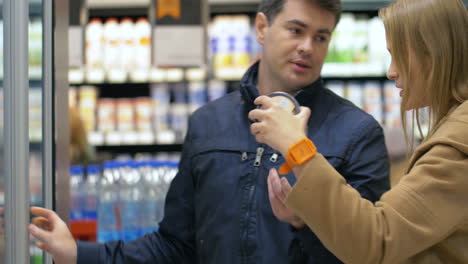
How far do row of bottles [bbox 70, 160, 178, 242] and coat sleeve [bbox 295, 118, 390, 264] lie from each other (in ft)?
5.46

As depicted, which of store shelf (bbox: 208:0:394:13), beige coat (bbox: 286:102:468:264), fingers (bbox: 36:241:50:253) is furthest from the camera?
store shelf (bbox: 208:0:394:13)

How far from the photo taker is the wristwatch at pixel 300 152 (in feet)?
4.57

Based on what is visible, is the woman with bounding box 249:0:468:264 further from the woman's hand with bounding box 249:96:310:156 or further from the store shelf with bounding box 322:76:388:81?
the store shelf with bounding box 322:76:388:81

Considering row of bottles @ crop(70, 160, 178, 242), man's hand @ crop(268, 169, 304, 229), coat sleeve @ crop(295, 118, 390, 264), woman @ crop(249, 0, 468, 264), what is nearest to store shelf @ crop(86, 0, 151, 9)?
row of bottles @ crop(70, 160, 178, 242)

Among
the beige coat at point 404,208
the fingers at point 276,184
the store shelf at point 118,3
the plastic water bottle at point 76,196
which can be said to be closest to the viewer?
the beige coat at point 404,208

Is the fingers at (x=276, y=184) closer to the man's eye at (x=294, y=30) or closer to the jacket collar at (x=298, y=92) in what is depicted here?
the jacket collar at (x=298, y=92)

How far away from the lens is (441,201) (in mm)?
1338

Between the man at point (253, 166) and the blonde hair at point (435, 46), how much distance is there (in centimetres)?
46

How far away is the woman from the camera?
4.40 feet

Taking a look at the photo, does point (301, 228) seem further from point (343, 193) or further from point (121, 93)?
point (121, 93)

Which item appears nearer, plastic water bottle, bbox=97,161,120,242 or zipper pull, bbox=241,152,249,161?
zipper pull, bbox=241,152,249,161

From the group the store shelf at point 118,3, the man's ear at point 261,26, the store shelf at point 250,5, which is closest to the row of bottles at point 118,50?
the store shelf at point 118,3

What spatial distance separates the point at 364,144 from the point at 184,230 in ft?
2.11

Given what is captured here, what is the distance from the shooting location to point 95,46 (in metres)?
5.02
